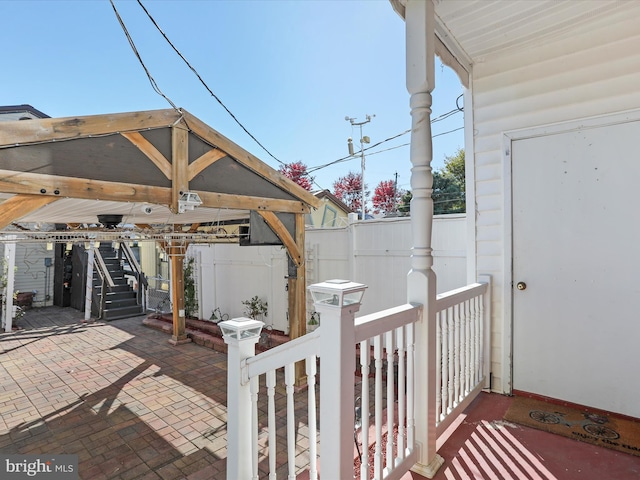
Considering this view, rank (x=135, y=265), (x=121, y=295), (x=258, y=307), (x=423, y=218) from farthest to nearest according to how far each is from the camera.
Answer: (x=135, y=265), (x=121, y=295), (x=258, y=307), (x=423, y=218)

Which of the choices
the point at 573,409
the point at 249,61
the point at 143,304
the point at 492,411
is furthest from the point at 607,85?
the point at 143,304

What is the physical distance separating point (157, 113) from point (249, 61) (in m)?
6.18

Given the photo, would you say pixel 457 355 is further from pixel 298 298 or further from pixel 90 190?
pixel 90 190

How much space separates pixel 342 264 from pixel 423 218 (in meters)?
3.31

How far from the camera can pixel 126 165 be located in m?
2.49

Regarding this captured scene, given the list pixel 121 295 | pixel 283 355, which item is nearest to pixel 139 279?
pixel 121 295

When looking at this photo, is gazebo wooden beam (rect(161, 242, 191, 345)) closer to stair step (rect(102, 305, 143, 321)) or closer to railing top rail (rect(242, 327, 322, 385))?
stair step (rect(102, 305, 143, 321))

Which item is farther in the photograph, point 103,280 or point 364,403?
point 103,280

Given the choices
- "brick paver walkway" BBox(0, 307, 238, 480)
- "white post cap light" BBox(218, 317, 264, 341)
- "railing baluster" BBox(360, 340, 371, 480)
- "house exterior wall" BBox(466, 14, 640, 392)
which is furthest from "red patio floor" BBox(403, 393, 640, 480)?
"brick paver walkway" BBox(0, 307, 238, 480)

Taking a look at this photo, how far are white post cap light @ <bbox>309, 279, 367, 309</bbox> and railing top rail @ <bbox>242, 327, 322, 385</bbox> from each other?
126 mm

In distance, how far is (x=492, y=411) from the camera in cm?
239

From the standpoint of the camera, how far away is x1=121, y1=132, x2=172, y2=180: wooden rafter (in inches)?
98.6

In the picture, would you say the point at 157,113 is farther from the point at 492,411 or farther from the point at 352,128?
the point at 352,128

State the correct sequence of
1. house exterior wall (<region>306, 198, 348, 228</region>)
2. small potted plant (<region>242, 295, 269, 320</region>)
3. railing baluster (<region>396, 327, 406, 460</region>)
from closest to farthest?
railing baluster (<region>396, 327, 406, 460</region>) → small potted plant (<region>242, 295, 269, 320</region>) → house exterior wall (<region>306, 198, 348, 228</region>)
